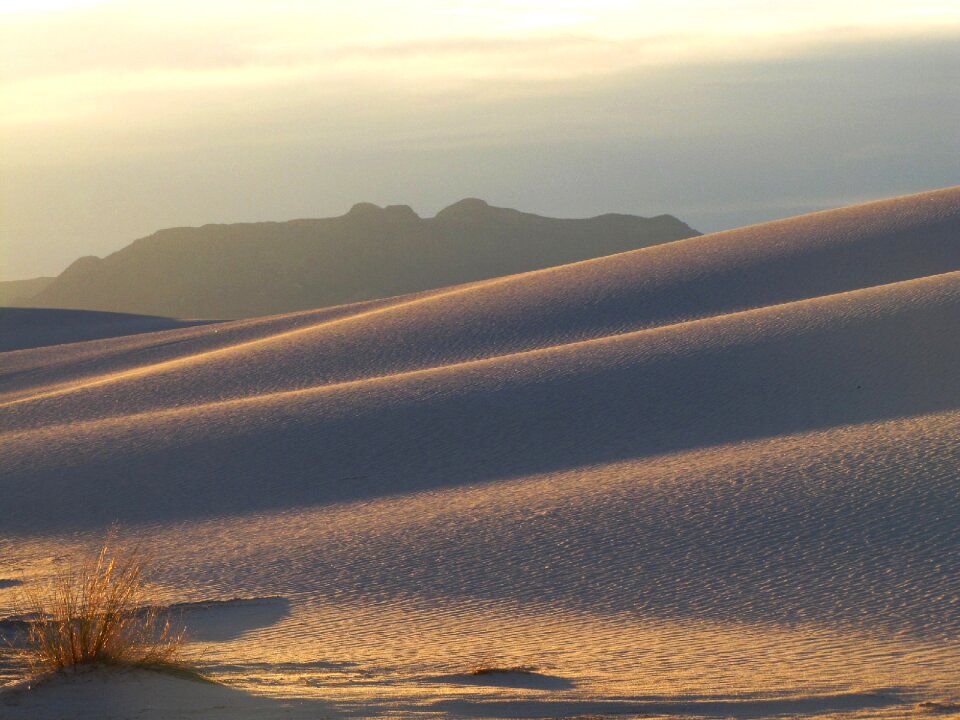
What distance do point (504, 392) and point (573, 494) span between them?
5541 mm

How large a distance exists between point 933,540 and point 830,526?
93 centimetres

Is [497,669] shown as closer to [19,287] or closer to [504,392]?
[504,392]

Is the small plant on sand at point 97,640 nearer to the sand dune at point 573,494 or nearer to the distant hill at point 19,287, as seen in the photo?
the sand dune at point 573,494

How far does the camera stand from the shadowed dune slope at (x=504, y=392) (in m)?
15.8

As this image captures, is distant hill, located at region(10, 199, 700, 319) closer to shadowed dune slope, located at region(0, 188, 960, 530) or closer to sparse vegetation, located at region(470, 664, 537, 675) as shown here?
shadowed dune slope, located at region(0, 188, 960, 530)

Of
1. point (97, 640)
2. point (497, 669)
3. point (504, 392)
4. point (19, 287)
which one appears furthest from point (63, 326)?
point (19, 287)

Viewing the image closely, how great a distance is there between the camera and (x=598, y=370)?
63.0ft

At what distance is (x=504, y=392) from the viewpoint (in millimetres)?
18578

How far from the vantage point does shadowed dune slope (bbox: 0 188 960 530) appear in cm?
1580

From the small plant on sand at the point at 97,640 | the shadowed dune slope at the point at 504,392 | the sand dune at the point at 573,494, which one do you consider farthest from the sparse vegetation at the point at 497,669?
the shadowed dune slope at the point at 504,392

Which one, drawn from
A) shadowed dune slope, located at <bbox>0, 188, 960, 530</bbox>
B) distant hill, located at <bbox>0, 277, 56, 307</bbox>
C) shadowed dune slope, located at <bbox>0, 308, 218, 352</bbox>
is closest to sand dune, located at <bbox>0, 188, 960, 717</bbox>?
shadowed dune slope, located at <bbox>0, 188, 960, 530</bbox>

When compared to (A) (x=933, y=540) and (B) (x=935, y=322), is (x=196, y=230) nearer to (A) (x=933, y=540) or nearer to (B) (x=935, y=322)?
(B) (x=935, y=322)

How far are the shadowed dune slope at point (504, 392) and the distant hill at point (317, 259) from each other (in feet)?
263

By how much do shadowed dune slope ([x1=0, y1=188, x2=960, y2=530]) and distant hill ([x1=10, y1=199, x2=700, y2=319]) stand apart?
80137mm
